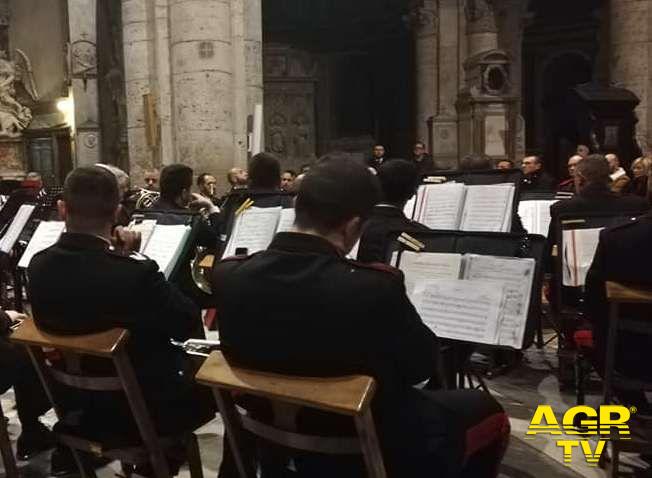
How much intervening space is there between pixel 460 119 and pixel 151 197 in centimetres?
859

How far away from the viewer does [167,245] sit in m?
4.20

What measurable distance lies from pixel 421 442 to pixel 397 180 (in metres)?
2.30

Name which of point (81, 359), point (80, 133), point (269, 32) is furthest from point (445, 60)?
point (81, 359)

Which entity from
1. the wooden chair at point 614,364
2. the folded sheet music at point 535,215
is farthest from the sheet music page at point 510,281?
the folded sheet music at point 535,215

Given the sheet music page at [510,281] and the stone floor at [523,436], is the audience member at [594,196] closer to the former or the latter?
the stone floor at [523,436]

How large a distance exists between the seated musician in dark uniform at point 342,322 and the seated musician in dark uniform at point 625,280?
48.3 inches

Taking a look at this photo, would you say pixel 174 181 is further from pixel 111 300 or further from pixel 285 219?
pixel 111 300

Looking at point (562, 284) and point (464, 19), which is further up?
point (464, 19)

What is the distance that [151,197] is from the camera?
7.53 m

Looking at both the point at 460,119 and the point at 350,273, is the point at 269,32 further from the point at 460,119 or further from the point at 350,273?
the point at 350,273

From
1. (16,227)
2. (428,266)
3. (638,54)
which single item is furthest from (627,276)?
(638,54)

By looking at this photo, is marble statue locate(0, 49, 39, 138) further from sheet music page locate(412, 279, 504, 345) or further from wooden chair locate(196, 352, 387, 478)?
wooden chair locate(196, 352, 387, 478)

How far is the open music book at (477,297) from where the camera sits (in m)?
2.91

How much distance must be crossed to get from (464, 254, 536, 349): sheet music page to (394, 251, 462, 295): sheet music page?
0.17 ft
